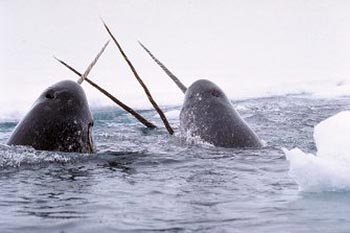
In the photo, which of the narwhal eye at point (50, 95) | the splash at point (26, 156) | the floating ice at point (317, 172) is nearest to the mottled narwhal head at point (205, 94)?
the narwhal eye at point (50, 95)

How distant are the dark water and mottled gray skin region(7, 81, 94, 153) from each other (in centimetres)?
24

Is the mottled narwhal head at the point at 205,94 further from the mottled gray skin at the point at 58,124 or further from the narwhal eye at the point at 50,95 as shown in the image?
the narwhal eye at the point at 50,95

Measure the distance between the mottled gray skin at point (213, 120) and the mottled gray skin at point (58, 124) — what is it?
1244 millimetres

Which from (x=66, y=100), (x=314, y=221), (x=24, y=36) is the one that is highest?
(x=24, y=36)

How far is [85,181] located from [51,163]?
78cm

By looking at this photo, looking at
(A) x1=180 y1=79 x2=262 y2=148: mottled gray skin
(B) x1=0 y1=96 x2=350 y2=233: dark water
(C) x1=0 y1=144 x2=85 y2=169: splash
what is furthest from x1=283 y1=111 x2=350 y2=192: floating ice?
(C) x1=0 y1=144 x2=85 y2=169: splash

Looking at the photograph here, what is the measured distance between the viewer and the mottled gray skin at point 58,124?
6027 millimetres

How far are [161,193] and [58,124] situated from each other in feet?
6.77

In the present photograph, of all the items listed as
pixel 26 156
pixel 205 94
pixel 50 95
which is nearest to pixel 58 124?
pixel 50 95

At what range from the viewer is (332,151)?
4832 mm

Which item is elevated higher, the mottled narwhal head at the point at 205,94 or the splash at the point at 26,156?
the mottled narwhal head at the point at 205,94

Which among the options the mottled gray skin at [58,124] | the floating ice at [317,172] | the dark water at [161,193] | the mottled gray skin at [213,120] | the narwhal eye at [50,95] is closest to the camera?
the dark water at [161,193]

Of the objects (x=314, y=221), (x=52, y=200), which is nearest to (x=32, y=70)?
(x=52, y=200)

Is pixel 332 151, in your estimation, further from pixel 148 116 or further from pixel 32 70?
pixel 32 70
